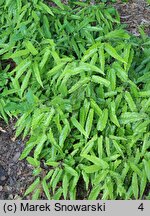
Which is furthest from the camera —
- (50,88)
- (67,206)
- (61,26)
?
(61,26)

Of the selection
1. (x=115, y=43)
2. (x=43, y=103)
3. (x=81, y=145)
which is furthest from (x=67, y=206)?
(x=115, y=43)

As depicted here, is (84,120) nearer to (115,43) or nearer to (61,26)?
(115,43)

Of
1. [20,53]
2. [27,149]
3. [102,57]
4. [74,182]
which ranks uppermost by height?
[20,53]

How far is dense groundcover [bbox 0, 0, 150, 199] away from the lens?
11.7 feet

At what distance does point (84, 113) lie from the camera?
3.67m

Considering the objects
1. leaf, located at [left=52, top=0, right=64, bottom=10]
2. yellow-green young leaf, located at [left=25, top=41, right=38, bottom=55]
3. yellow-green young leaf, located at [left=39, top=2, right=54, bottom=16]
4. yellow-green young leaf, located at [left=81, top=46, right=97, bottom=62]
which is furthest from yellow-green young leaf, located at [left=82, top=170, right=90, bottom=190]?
leaf, located at [left=52, top=0, right=64, bottom=10]

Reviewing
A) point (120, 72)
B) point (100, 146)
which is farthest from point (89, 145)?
point (120, 72)

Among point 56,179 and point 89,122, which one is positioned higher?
point 89,122

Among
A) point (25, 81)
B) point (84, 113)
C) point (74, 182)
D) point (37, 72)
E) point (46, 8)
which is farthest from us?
point (46, 8)

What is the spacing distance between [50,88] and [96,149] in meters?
0.77

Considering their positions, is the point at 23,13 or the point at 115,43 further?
the point at 23,13

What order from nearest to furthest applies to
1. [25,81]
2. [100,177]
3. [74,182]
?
[100,177] → [74,182] → [25,81]

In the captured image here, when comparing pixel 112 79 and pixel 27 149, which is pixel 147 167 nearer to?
pixel 112 79

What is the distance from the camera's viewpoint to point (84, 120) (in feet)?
12.0
